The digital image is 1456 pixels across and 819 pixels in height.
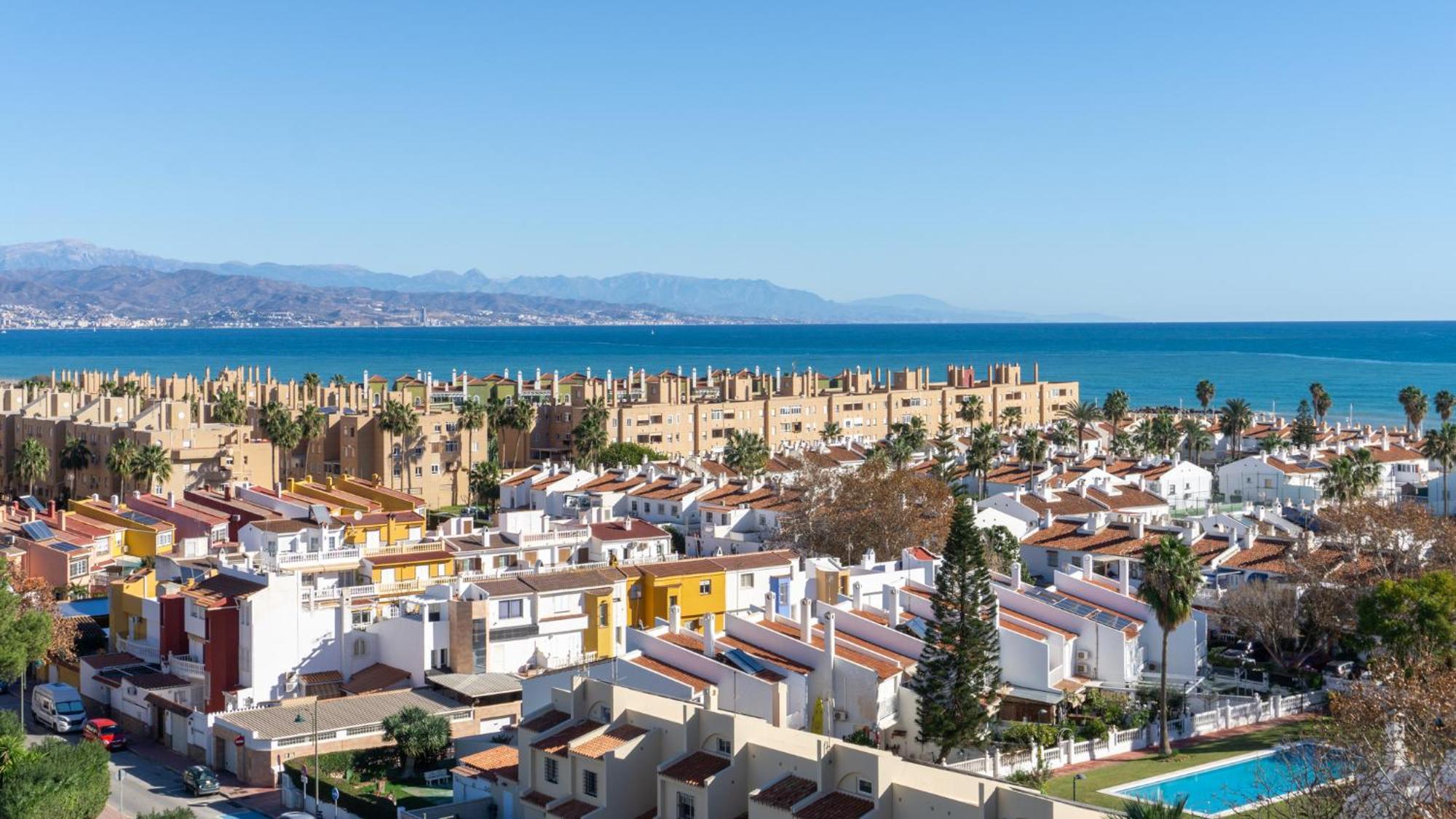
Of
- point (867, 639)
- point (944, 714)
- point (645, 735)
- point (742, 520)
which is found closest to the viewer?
point (645, 735)

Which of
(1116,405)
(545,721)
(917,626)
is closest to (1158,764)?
(917,626)

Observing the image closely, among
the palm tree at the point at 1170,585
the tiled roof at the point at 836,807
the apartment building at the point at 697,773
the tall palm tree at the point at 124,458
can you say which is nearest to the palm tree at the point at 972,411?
the tall palm tree at the point at 124,458

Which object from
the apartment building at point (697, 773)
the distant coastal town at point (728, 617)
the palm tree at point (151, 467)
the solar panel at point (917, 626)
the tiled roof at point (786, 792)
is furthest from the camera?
the palm tree at point (151, 467)

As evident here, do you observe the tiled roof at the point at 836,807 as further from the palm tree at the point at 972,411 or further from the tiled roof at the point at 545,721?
the palm tree at the point at 972,411

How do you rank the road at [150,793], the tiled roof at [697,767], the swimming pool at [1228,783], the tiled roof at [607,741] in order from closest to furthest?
1. the tiled roof at [697,767]
2. the tiled roof at [607,741]
3. the swimming pool at [1228,783]
4. the road at [150,793]

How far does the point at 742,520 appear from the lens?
69562 mm

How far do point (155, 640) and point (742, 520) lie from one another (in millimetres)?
27514

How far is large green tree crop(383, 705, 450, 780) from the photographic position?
39.9 metres

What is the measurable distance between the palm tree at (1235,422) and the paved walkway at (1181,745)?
5882 centimetres

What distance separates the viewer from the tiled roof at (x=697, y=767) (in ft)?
100

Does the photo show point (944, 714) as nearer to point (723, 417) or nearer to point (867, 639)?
point (867, 639)

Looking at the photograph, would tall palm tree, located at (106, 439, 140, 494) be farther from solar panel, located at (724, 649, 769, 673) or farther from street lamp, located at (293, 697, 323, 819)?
solar panel, located at (724, 649, 769, 673)

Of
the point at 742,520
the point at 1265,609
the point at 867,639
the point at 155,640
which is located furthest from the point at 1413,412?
the point at 155,640

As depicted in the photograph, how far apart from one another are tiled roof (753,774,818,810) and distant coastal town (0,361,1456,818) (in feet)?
0.24
